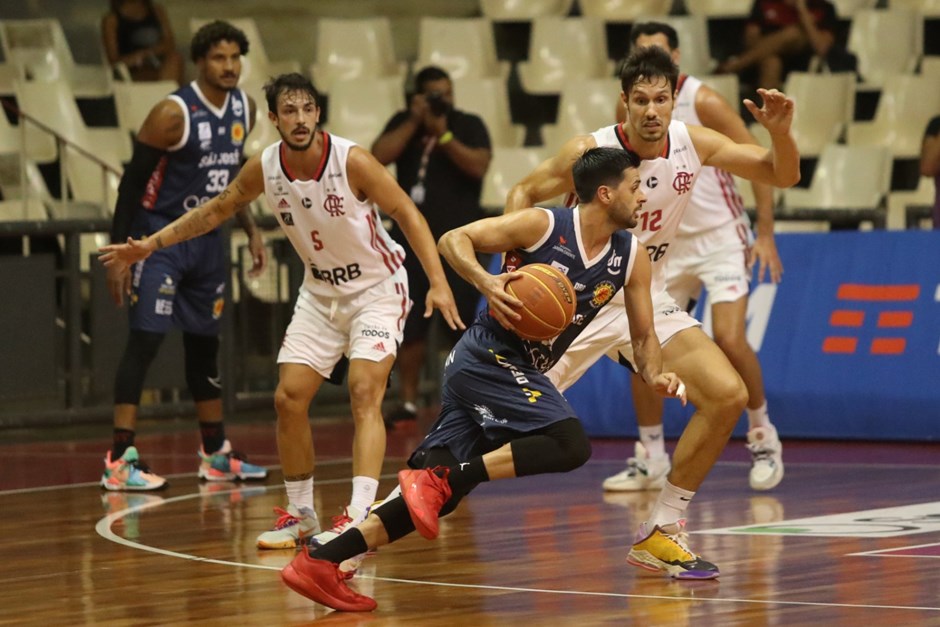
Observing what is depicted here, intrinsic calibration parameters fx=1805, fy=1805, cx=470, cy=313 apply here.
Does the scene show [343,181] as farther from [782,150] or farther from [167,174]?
[167,174]

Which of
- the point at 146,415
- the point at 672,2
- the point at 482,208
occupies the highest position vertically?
the point at 672,2

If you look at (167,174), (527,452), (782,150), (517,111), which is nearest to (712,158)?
(782,150)

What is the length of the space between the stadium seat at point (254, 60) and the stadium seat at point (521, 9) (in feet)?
6.27

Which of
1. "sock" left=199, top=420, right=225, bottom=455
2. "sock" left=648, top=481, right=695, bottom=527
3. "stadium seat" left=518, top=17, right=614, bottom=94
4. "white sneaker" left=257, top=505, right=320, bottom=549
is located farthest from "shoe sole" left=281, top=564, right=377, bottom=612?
"stadium seat" left=518, top=17, right=614, bottom=94

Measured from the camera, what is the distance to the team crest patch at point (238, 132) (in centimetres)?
1008

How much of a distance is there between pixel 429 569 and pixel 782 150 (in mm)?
2152

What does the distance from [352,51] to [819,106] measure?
170 inches

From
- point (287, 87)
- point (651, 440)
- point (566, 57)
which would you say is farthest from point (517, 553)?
point (566, 57)

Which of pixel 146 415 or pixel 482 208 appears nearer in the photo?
pixel 146 415

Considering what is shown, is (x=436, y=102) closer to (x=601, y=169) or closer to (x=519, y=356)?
(x=601, y=169)

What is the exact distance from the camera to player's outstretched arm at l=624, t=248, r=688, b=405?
657cm

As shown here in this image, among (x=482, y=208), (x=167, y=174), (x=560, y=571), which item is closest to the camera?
(x=560, y=571)

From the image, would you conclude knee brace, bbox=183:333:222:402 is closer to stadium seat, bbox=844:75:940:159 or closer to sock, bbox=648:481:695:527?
sock, bbox=648:481:695:527

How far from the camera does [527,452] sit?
6.24 metres
